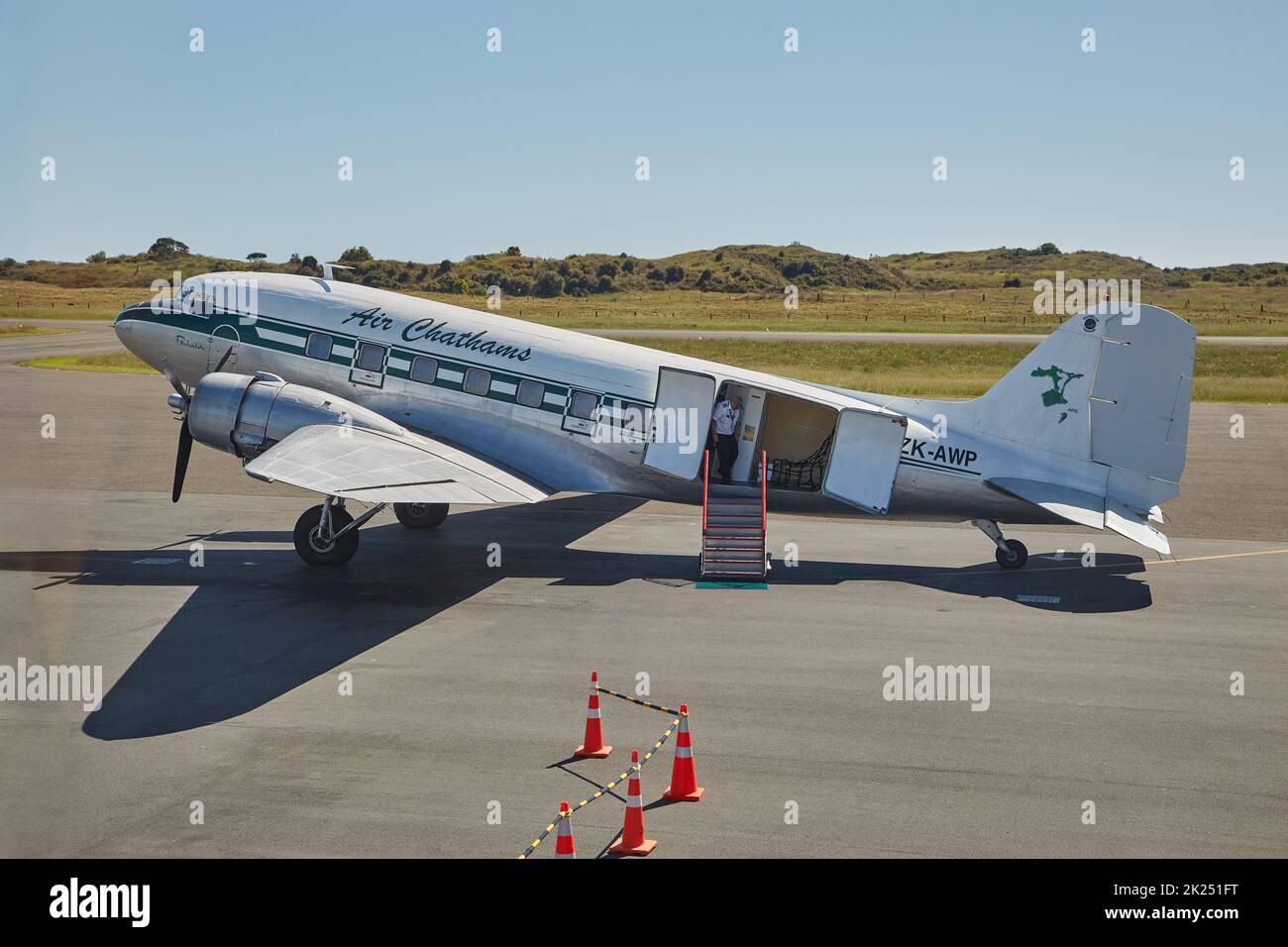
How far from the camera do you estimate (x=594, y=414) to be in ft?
67.2

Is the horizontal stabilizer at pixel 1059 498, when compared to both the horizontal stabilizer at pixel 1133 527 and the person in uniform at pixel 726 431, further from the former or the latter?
the person in uniform at pixel 726 431

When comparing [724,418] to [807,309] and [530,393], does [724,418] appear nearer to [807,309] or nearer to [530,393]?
[530,393]

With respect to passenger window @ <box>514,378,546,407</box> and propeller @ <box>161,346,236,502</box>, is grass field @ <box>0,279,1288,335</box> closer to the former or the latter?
propeller @ <box>161,346,236,502</box>

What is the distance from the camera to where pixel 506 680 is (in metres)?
13.7

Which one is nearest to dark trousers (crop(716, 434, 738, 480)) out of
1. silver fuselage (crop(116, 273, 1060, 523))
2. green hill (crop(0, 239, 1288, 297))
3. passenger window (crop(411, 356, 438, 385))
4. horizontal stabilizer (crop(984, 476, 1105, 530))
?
silver fuselage (crop(116, 273, 1060, 523))

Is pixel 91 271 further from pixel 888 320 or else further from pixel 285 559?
pixel 285 559

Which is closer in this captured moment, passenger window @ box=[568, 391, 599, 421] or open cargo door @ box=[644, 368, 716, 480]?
open cargo door @ box=[644, 368, 716, 480]

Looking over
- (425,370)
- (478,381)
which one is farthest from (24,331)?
(478,381)

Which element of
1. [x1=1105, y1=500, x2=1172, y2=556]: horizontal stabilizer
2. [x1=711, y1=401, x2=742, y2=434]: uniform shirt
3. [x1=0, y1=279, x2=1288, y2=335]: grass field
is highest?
[x1=0, y1=279, x2=1288, y2=335]: grass field

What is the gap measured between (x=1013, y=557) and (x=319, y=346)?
1362cm

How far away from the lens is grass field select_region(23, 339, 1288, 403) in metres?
51.9

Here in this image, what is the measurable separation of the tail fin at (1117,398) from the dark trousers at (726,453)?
15.8 feet

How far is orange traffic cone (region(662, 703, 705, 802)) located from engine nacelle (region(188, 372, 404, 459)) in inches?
439

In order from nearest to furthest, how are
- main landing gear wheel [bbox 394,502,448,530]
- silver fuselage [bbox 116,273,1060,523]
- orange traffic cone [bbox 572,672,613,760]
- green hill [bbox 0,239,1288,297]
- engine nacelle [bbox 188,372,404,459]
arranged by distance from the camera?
orange traffic cone [bbox 572,672,613,760]
engine nacelle [bbox 188,372,404,459]
silver fuselage [bbox 116,273,1060,523]
main landing gear wheel [bbox 394,502,448,530]
green hill [bbox 0,239,1288,297]
